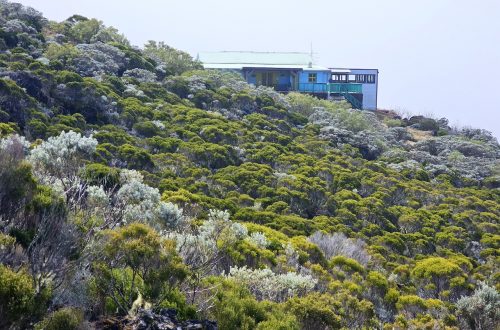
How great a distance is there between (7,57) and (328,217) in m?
16.1

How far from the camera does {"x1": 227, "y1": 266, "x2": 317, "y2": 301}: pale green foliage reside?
14.2 meters

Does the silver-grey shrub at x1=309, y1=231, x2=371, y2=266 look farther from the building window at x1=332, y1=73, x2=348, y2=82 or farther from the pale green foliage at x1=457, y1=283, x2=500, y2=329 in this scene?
the building window at x1=332, y1=73, x2=348, y2=82

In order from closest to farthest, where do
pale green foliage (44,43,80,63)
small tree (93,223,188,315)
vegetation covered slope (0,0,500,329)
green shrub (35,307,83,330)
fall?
green shrub (35,307,83,330), small tree (93,223,188,315), vegetation covered slope (0,0,500,329), pale green foliage (44,43,80,63)

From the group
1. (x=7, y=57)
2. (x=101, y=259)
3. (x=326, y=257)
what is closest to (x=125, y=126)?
(x=7, y=57)

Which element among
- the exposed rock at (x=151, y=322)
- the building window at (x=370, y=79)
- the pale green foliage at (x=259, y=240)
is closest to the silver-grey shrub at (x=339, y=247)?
the pale green foliage at (x=259, y=240)

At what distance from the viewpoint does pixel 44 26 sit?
47.9 m

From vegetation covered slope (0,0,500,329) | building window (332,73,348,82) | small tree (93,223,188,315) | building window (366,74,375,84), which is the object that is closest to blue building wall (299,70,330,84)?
building window (332,73,348,82)

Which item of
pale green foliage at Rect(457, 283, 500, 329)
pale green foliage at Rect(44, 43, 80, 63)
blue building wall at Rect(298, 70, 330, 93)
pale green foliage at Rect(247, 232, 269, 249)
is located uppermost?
pale green foliage at Rect(44, 43, 80, 63)

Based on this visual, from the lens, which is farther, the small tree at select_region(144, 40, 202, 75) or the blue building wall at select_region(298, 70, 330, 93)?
the blue building wall at select_region(298, 70, 330, 93)

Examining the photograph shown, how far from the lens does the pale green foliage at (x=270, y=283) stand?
14.2 metres

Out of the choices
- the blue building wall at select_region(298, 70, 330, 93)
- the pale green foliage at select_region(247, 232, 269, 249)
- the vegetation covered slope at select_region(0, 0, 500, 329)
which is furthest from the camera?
the blue building wall at select_region(298, 70, 330, 93)

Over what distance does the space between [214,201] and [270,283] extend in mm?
10298

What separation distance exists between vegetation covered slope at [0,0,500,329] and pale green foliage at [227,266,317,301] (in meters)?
0.04

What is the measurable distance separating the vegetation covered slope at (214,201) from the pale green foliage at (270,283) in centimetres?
4
